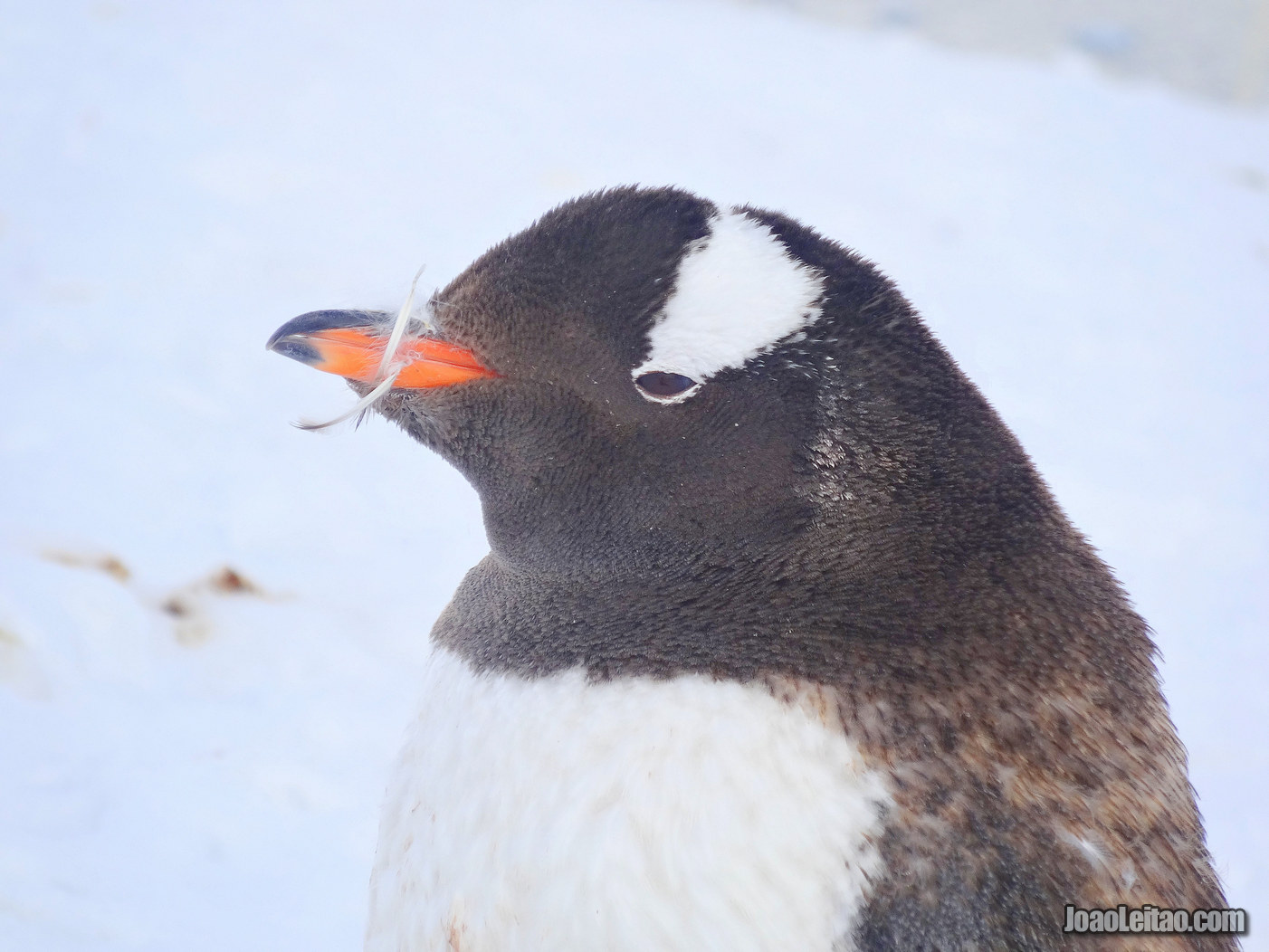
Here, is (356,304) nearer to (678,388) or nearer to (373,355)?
(373,355)

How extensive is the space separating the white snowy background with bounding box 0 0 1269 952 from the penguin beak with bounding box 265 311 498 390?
4.2 inches

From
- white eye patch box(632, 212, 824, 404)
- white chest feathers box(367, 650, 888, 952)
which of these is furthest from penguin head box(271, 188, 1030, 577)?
white chest feathers box(367, 650, 888, 952)

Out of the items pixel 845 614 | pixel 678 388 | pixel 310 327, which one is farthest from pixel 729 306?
pixel 310 327

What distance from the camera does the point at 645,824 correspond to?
36.7 inches

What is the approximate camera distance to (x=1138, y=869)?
92cm

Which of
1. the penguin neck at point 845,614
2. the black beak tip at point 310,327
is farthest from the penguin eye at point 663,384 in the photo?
the black beak tip at point 310,327

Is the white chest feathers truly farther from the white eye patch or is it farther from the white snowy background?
the white snowy background

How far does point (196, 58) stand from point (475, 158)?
101 cm

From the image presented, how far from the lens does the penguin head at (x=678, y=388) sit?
993 millimetres

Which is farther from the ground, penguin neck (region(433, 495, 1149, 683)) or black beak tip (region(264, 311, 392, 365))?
black beak tip (region(264, 311, 392, 365))

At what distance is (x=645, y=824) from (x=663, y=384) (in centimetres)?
38

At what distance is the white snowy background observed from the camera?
168 cm

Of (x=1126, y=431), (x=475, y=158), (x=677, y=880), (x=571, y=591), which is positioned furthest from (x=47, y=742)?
(x=1126, y=431)

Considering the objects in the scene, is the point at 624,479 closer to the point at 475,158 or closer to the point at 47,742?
the point at 47,742
